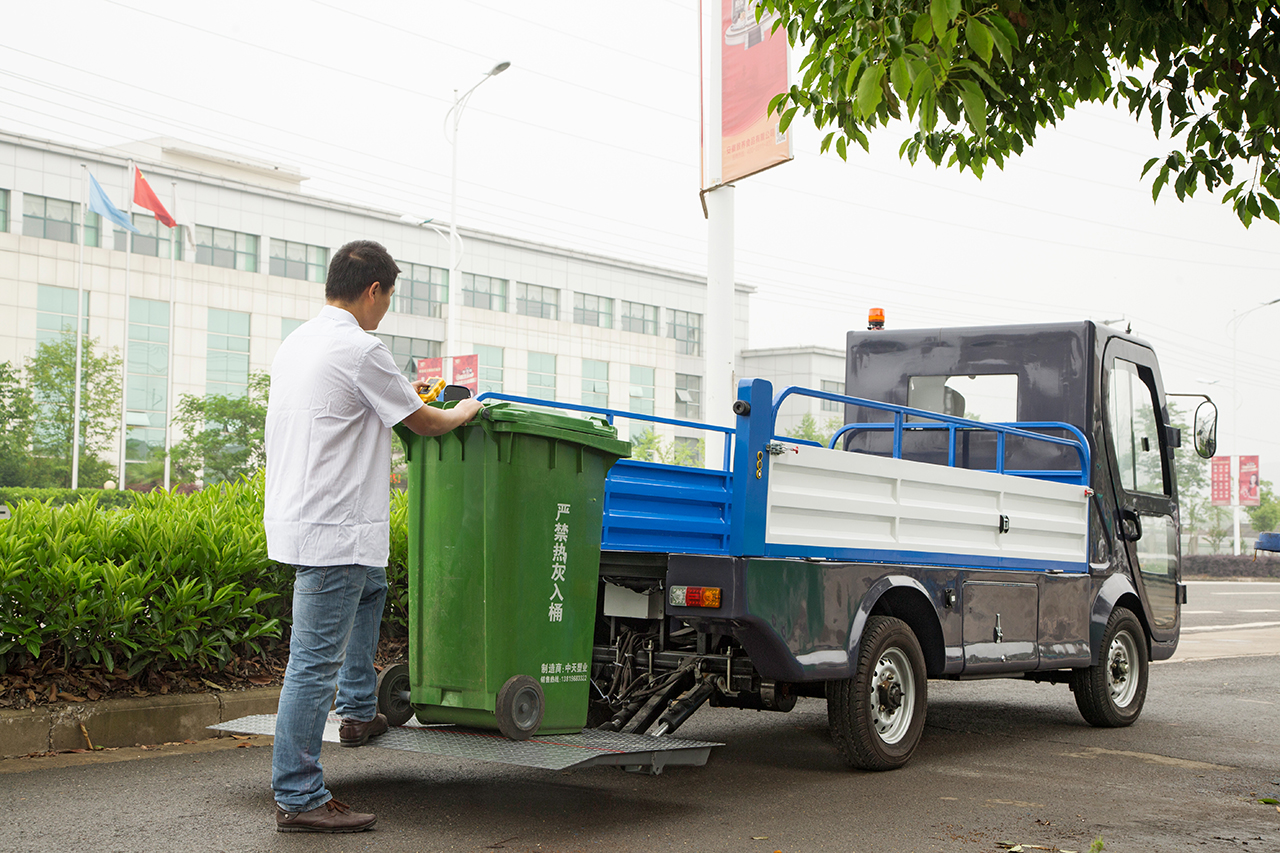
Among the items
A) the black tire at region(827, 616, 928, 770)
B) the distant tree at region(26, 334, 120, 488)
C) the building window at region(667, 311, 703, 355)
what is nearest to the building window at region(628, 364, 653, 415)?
the building window at region(667, 311, 703, 355)

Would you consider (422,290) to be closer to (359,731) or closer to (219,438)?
(219,438)

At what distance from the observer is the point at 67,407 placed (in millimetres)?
45031

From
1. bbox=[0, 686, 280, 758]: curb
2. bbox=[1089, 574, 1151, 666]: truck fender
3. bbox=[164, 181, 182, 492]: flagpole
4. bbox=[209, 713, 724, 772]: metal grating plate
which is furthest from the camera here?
bbox=[164, 181, 182, 492]: flagpole

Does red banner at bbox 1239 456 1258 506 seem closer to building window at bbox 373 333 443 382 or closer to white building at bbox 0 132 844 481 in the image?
white building at bbox 0 132 844 481

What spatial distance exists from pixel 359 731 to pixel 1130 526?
5345mm

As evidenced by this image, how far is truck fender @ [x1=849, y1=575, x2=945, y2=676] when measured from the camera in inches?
224

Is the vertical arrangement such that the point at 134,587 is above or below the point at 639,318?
below

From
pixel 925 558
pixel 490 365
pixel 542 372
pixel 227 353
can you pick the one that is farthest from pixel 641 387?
pixel 925 558

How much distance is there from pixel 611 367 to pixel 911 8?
64214 millimetres

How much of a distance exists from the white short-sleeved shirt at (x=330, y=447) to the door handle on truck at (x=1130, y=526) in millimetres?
5291

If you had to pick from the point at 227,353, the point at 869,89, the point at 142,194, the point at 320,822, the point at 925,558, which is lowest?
the point at 320,822

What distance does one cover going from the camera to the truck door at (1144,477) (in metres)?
7.91

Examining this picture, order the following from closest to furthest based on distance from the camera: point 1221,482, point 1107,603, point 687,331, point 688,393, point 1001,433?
point 1001,433, point 1107,603, point 1221,482, point 687,331, point 688,393

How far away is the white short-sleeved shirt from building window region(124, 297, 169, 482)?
49.7 metres
